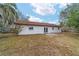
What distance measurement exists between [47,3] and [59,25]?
337 mm

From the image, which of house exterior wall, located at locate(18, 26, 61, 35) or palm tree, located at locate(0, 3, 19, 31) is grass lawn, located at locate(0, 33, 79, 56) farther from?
palm tree, located at locate(0, 3, 19, 31)

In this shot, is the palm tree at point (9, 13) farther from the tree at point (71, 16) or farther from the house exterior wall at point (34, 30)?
the tree at point (71, 16)

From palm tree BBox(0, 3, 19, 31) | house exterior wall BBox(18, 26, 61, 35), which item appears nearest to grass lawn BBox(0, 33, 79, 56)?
house exterior wall BBox(18, 26, 61, 35)

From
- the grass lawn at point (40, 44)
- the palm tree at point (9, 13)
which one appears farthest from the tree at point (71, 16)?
the palm tree at point (9, 13)

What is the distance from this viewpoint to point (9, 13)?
2484 millimetres

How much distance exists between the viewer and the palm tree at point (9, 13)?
8.14ft

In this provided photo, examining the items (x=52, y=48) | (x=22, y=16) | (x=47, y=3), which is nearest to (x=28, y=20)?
(x=22, y=16)

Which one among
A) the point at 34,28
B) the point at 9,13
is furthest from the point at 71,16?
the point at 9,13

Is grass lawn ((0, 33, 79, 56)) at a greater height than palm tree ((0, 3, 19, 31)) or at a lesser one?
lesser

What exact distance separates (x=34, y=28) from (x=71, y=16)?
521 millimetres

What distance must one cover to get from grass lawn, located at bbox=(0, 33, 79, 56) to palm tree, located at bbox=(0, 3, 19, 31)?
0.18 m

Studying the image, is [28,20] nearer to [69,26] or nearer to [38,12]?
[38,12]

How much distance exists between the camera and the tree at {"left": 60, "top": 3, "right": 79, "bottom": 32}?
2453mm

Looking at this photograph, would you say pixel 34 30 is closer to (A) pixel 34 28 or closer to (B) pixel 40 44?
(A) pixel 34 28
